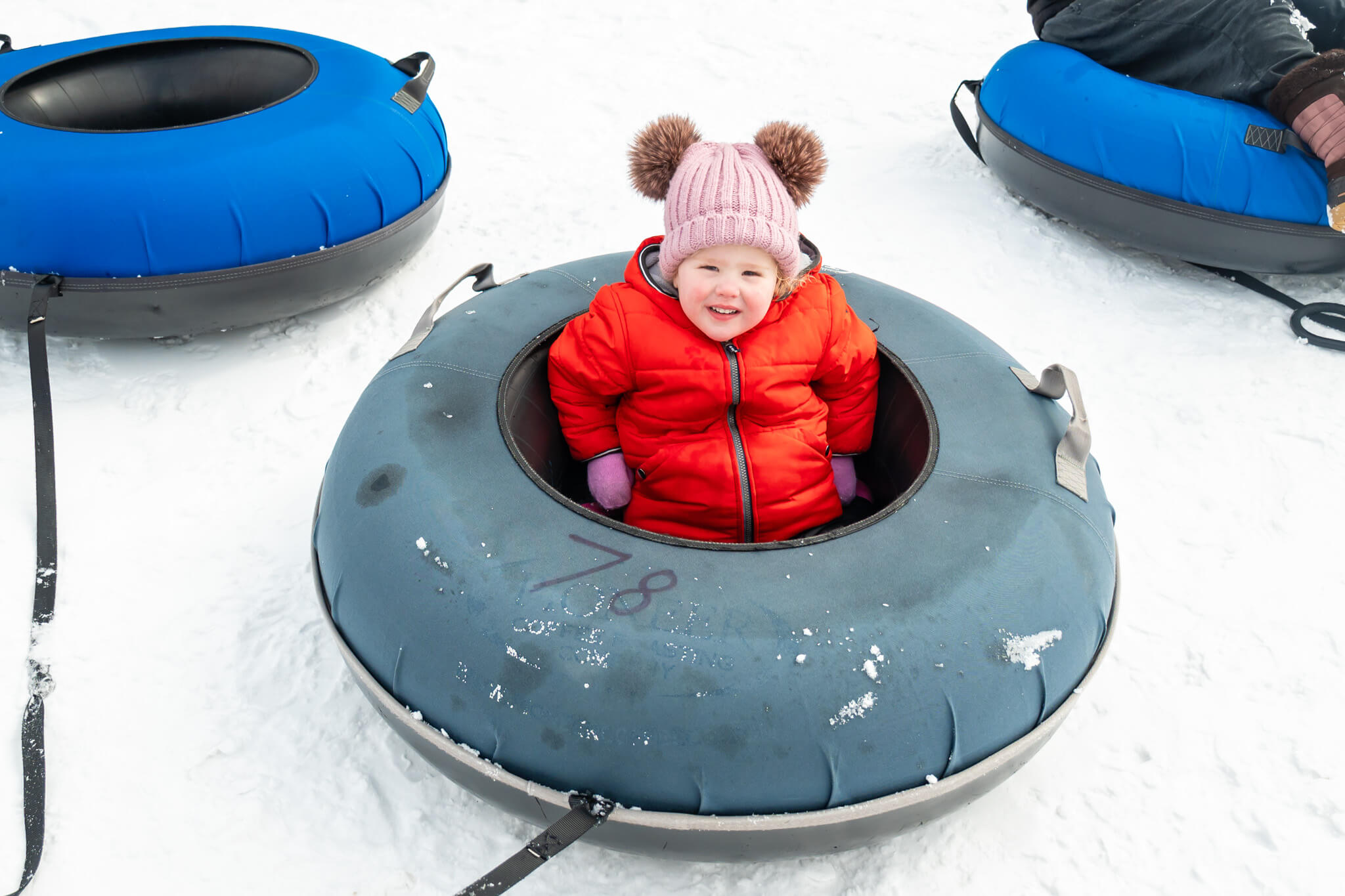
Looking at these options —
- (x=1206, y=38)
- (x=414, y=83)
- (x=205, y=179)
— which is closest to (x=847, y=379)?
(x=205, y=179)

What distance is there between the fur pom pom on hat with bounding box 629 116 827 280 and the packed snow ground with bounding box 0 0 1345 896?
98 centimetres

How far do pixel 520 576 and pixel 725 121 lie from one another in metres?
2.85

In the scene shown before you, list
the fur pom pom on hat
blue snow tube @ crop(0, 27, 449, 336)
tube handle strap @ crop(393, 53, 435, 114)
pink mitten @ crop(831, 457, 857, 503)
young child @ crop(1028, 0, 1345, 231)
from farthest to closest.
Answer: tube handle strap @ crop(393, 53, 435, 114), young child @ crop(1028, 0, 1345, 231), blue snow tube @ crop(0, 27, 449, 336), pink mitten @ crop(831, 457, 857, 503), the fur pom pom on hat

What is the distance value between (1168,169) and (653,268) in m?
1.78

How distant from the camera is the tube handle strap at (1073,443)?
148 centimetres

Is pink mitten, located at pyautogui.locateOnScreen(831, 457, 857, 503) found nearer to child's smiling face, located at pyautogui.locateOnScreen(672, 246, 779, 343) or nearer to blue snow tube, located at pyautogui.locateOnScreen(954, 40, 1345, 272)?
child's smiling face, located at pyautogui.locateOnScreen(672, 246, 779, 343)

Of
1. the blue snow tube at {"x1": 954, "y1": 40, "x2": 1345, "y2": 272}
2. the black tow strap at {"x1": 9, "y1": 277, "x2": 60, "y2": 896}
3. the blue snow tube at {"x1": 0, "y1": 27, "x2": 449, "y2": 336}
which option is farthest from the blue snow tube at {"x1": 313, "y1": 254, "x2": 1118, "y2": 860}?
the blue snow tube at {"x1": 954, "y1": 40, "x2": 1345, "y2": 272}

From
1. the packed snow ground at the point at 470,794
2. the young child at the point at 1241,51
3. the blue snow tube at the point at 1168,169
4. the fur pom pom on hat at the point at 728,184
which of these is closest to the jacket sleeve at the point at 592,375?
the fur pom pom on hat at the point at 728,184

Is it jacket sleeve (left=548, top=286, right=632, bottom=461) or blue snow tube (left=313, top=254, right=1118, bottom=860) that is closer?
blue snow tube (left=313, top=254, right=1118, bottom=860)

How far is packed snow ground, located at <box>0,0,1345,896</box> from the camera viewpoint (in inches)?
59.0

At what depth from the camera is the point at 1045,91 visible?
114 inches

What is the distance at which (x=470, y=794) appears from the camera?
1.54 m

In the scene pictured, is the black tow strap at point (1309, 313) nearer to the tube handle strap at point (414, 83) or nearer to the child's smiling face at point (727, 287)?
the child's smiling face at point (727, 287)

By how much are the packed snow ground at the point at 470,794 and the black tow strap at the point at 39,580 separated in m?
0.03
